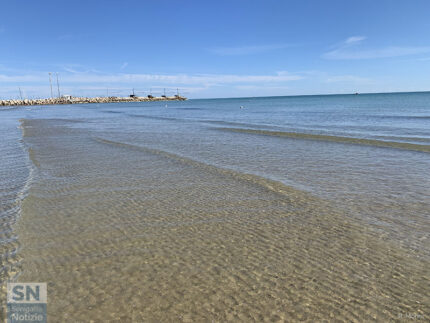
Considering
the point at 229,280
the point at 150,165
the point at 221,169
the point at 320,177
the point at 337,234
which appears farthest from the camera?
the point at 150,165

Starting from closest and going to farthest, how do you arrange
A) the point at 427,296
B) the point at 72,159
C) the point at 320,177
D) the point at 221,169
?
the point at 427,296 < the point at 320,177 < the point at 221,169 < the point at 72,159

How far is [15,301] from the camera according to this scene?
3697 mm

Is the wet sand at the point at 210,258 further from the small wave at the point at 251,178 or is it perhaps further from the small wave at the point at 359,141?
the small wave at the point at 359,141

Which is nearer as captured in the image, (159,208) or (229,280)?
(229,280)

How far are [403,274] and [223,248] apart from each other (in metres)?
2.72

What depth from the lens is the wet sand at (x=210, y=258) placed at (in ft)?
11.6

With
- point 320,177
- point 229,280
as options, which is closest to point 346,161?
point 320,177

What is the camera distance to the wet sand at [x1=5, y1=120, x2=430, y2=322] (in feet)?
11.6

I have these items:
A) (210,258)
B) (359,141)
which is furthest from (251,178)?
(359,141)

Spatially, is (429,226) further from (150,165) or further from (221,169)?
(150,165)

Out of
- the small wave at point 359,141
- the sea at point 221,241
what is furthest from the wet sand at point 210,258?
the small wave at point 359,141

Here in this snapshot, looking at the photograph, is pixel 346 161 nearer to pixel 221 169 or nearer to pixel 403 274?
pixel 221 169

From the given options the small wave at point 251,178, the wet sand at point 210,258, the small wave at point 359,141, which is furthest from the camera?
the small wave at point 359,141

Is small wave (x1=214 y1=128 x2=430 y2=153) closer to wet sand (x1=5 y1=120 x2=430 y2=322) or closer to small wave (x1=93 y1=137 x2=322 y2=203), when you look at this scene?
small wave (x1=93 y1=137 x2=322 y2=203)
